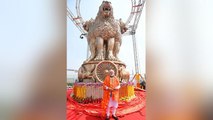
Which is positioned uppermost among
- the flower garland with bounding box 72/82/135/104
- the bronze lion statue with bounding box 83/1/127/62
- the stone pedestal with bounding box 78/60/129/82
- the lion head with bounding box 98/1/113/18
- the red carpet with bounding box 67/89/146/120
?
the lion head with bounding box 98/1/113/18

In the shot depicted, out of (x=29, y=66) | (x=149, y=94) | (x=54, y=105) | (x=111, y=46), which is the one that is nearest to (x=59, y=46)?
(x=29, y=66)

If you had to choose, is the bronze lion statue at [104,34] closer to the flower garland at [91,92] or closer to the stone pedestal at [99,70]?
the stone pedestal at [99,70]

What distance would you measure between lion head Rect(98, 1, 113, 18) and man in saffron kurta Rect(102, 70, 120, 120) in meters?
0.73

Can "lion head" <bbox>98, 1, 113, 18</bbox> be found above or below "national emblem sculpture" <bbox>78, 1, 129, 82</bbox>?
above

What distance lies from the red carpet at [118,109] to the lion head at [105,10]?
3.06 feet

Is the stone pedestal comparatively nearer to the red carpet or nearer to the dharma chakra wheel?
the dharma chakra wheel

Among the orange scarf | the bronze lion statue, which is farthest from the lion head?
the orange scarf

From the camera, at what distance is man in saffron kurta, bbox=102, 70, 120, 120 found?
2.61 metres

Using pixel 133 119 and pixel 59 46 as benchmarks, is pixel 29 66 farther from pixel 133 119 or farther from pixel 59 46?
pixel 133 119

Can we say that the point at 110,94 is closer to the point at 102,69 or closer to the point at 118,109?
the point at 118,109

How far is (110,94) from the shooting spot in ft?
8.63

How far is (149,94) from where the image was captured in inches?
78.3

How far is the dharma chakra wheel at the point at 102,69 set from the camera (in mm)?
2822

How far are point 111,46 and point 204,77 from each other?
51.6 inches
